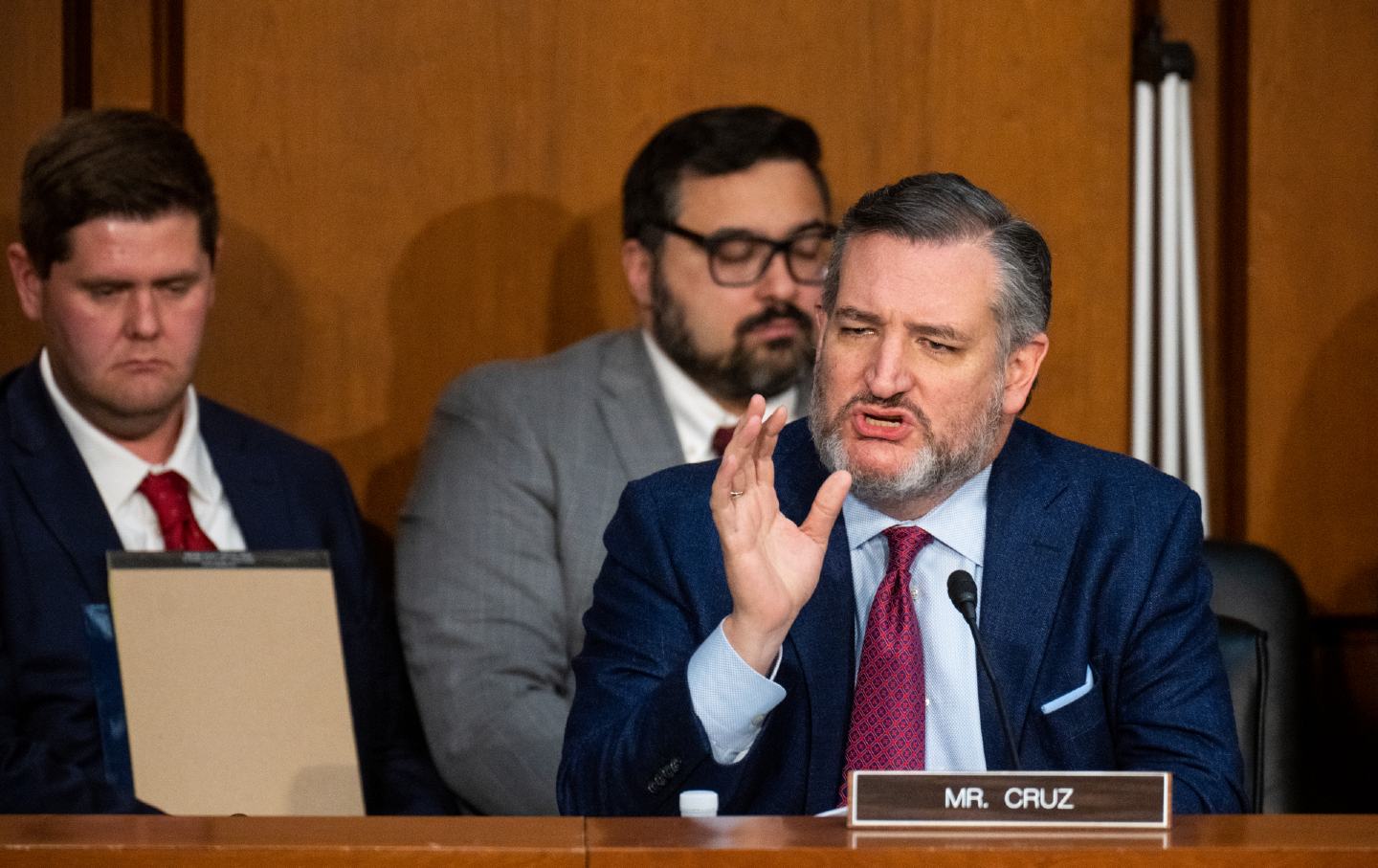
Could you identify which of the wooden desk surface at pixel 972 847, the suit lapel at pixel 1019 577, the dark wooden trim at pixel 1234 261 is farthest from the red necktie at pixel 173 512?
the dark wooden trim at pixel 1234 261

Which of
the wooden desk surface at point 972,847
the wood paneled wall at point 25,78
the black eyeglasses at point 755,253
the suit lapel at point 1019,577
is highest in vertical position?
the wood paneled wall at point 25,78

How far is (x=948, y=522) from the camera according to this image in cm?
220

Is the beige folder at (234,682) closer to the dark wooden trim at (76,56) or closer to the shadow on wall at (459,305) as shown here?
the shadow on wall at (459,305)

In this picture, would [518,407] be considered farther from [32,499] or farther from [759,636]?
[759,636]

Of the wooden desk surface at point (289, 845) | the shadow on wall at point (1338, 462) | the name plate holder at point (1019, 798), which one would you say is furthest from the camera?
the shadow on wall at point (1338, 462)

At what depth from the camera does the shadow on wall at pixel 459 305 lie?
3467 millimetres

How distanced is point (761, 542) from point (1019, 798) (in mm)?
494

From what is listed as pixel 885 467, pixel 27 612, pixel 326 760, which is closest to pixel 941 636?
pixel 885 467

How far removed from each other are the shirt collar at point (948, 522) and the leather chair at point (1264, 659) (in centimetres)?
53

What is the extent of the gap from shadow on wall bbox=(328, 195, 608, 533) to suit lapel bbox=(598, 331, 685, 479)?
392mm

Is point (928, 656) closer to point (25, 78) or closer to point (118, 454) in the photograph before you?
point (118, 454)

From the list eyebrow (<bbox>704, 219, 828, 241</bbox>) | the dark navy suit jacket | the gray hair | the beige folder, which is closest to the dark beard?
eyebrow (<bbox>704, 219, 828, 241</bbox>)

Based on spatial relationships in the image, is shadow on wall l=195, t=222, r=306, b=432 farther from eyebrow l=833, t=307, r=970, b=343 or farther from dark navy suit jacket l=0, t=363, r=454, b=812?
eyebrow l=833, t=307, r=970, b=343

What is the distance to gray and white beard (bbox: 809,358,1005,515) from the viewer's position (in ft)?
6.93
